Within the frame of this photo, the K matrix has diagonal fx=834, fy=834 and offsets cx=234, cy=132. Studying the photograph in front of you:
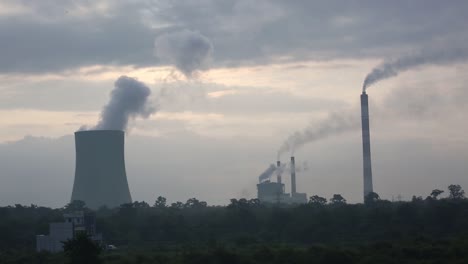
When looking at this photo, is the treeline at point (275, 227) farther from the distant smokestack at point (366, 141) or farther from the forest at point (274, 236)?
the distant smokestack at point (366, 141)

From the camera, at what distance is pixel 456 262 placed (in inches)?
1174

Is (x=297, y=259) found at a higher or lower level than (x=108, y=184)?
lower

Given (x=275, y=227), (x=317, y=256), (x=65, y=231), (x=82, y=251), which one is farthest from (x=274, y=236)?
(x=82, y=251)

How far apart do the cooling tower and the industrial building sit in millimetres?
4636

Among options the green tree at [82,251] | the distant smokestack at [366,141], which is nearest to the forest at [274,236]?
the green tree at [82,251]

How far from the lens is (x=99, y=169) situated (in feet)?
167

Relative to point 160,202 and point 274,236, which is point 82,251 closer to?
point 274,236

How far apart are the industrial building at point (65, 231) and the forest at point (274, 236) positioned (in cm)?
109

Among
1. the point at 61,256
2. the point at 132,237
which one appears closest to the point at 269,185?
the point at 132,237

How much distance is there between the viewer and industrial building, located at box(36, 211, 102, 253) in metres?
43.8

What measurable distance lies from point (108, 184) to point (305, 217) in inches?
489

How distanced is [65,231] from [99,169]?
700 centimetres

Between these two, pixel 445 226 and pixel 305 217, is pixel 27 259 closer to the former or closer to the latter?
pixel 305 217

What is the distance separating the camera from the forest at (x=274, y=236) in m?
32.1
